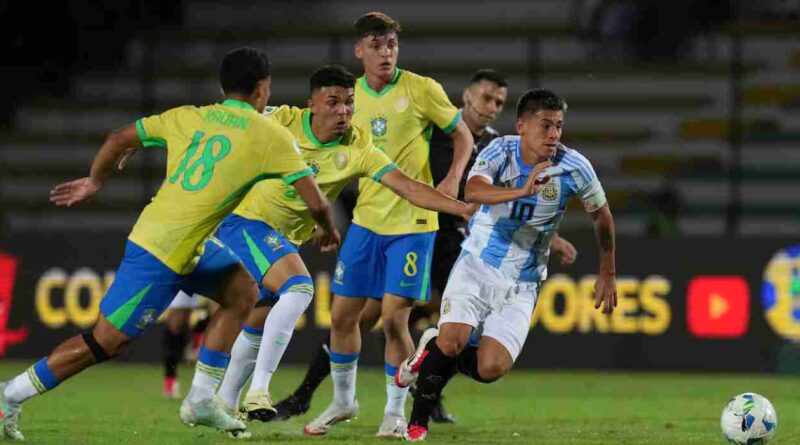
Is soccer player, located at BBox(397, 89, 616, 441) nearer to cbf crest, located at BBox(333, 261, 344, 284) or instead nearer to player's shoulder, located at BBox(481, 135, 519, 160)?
player's shoulder, located at BBox(481, 135, 519, 160)

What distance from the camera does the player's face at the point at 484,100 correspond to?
32.9 ft

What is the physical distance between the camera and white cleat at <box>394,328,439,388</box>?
7914 millimetres

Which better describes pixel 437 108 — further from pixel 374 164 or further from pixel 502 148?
pixel 374 164

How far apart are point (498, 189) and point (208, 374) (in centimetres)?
180

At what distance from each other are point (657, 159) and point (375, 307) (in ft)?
33.1

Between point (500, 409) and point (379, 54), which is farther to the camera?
point (500, 409)

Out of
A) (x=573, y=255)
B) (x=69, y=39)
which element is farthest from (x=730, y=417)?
(x=69, y=39)

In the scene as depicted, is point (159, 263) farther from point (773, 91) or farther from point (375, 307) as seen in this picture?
point (773, 91)

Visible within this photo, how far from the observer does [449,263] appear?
10.2 meters

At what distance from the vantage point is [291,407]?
895cm

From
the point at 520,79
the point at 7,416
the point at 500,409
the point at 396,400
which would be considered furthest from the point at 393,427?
the point at 520,79

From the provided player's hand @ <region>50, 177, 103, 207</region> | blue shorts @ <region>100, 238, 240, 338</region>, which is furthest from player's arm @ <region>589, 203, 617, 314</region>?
player's hand @ <region>50, 177, 103, 207</region>

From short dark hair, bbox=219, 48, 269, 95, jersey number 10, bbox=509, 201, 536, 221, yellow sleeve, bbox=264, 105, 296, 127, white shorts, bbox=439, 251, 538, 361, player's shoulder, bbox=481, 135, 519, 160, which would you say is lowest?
white shorts, bbox=439, 251, 538, 361

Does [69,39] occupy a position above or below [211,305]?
above
